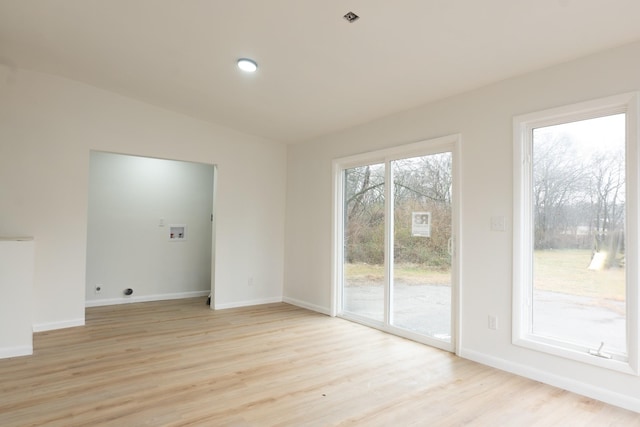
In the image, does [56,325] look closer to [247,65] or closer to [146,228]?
[146,228]

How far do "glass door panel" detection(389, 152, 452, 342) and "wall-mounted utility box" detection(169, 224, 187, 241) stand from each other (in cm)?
374

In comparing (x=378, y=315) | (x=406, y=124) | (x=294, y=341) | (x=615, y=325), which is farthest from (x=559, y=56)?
(x=294, y=341)

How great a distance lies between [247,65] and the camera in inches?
140

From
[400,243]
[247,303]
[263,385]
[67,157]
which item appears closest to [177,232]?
[247,303]

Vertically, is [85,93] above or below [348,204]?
above

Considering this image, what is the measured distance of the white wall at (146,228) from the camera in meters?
5.54

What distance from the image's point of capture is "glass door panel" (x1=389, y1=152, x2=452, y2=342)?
378cm

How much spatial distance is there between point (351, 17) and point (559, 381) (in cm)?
318

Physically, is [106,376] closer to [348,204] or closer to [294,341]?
[294,341]

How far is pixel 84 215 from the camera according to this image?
14.7 ft

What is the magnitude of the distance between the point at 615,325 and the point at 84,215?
543 centimetres

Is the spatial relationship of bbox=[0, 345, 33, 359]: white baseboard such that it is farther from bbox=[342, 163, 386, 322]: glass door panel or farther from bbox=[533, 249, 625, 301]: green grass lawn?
bbox=[533, 249, 625, 301]: green grass lawn

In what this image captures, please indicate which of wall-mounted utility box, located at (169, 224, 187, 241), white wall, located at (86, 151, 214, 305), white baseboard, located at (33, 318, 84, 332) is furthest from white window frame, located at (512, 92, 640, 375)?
wall-mounted utility box, located at (169, 224, 187, 241)

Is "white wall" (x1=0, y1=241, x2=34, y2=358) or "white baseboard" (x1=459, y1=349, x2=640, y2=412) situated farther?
"white wall" (x1=0, y1=241, x2=34, y2=358)
